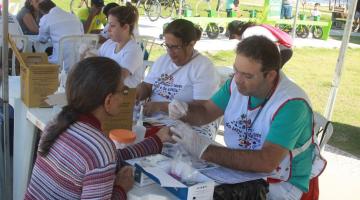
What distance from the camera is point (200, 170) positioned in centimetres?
157

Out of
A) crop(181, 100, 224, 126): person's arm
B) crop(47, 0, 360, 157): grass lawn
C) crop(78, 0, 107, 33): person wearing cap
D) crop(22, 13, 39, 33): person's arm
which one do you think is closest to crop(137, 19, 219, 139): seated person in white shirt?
crop(181, 100, 224, 126): person's arm

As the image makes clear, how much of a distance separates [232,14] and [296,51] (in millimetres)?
3251

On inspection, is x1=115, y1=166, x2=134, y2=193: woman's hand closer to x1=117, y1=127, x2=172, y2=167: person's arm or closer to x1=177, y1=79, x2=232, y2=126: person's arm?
x1=117, y1=127, x2=172, y2=167: person's arm

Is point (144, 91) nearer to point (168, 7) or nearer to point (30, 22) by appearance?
point (30, 22)

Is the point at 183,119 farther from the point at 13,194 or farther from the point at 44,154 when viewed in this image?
the point at 13,194

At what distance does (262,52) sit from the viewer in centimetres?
176

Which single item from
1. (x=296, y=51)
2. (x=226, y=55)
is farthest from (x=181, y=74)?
(x=296, y=51)

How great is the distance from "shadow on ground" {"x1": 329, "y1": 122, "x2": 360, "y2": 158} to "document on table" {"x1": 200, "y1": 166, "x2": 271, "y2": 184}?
3.09 metres

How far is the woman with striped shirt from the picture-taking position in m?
1.34

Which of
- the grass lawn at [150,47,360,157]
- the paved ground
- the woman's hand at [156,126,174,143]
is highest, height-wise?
the woman's hand at [156,126,174,143]

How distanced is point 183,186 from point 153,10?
12357mm

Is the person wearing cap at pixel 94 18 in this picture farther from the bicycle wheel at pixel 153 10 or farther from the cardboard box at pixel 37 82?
the bicycle wheel at pixel 153 10

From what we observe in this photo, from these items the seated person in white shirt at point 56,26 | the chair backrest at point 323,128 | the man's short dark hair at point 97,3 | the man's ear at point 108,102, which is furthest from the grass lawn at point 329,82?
the man's ear at point 108,102

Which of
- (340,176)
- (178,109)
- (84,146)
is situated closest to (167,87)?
(178,109)
